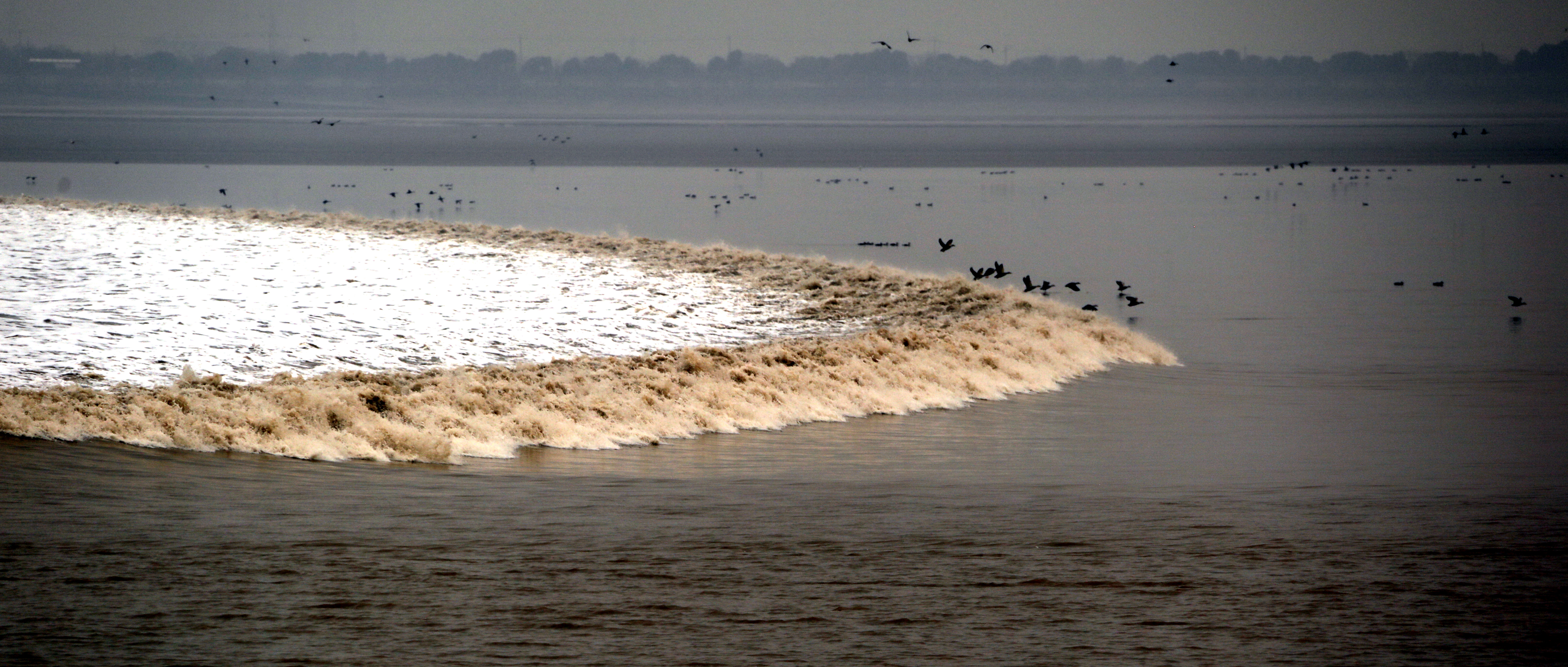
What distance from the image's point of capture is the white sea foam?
25.9 metres

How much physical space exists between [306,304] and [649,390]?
9.16m

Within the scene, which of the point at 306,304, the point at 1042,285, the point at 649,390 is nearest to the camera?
the point at 649,390

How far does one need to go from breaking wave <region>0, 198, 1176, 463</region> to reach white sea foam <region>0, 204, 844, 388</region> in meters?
1.32

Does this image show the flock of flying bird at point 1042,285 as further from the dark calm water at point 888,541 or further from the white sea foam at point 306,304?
the dark calm water at point 888,541

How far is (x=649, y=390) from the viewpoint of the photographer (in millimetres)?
26234

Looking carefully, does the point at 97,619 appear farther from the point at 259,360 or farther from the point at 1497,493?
the point at 1497,493

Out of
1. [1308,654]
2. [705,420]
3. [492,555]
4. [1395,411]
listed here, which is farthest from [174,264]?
[1308,654]

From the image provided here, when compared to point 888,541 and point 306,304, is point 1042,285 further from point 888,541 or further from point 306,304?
point 888,541

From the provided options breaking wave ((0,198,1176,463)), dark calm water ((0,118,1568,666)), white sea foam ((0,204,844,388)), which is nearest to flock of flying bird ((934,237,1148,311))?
breaking wave ((0,198,1176,463))

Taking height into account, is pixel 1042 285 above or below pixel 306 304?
below

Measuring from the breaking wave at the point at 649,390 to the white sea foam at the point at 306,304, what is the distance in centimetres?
132

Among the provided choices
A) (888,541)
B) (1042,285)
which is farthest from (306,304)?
(1042,285)

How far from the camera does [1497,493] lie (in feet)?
69.3

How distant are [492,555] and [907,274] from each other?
94.0 ft
